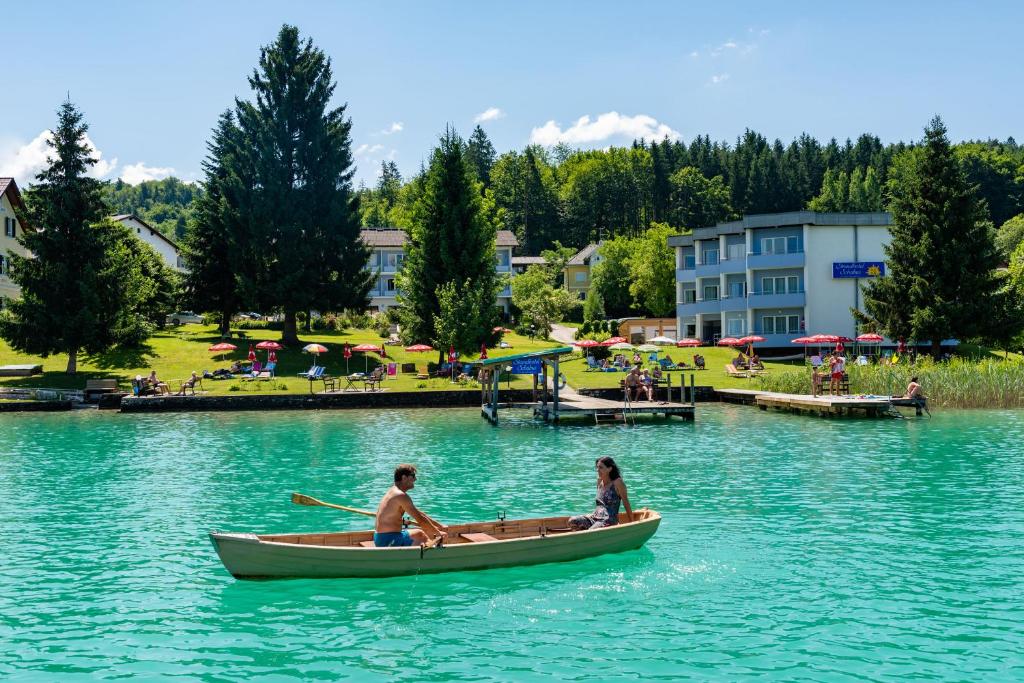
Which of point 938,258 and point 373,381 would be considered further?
point 938,258

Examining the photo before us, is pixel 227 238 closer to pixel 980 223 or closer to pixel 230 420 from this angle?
pixel 230 420

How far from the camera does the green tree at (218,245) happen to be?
7388 centimetres

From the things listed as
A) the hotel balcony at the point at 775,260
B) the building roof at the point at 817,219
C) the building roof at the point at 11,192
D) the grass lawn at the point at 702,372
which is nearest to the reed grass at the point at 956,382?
the grass lawn at the point at 702,372

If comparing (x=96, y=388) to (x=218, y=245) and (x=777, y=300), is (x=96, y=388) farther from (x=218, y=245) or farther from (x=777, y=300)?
(x=777, y=300)

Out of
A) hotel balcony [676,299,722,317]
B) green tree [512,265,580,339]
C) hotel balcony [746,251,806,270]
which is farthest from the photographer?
green tree [512,265,580,339]

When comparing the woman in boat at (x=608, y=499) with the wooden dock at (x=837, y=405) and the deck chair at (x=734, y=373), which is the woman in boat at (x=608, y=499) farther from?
the deck chair at (x=734, y=373)

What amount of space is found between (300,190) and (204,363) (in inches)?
629

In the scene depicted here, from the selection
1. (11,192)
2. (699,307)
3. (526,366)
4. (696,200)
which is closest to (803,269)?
(699,307)

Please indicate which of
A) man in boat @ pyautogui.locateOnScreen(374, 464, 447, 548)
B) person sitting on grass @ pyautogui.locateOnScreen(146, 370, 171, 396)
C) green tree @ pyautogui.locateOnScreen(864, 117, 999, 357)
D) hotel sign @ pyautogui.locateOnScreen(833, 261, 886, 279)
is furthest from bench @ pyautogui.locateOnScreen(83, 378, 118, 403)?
hotel sign @ pyautogui.locateOnScreen(833, 261, 886, 279)

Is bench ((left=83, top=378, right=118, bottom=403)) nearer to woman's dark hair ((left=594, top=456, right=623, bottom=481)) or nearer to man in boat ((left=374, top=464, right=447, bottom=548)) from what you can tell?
man in boat ((left=374, top=464, right=447, bottom=548))

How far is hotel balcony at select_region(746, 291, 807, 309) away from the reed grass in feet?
98.0

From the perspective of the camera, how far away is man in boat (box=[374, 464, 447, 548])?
16.4 metres

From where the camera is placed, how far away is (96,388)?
56.1m

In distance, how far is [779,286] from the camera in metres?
86.4
